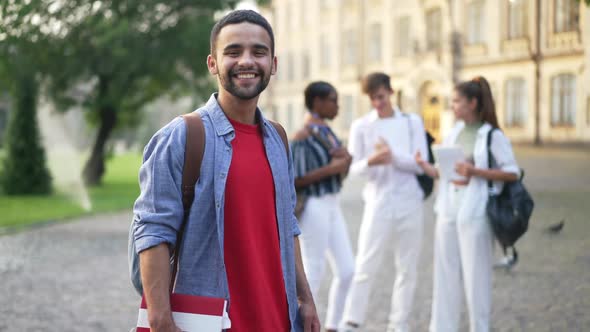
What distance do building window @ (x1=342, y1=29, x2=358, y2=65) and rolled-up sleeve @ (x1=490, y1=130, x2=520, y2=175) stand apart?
37.2 m

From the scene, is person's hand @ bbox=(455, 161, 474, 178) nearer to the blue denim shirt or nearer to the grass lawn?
the blue denim shirt

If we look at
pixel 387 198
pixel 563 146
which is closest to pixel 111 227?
pixel 387 198

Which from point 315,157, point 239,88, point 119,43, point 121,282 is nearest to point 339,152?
point 315,157

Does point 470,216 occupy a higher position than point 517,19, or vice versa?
point 517,19

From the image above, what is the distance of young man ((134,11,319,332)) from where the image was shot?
2.27 m

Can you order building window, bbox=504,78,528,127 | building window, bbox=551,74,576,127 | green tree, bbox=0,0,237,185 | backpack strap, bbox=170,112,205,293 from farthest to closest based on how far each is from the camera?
building window, bbox=504,78,528,127 → building window, bbox=551,74,576,127 → green tree, bbox=0,0,237,185 → backpack strap, bbox=170,112,205,293

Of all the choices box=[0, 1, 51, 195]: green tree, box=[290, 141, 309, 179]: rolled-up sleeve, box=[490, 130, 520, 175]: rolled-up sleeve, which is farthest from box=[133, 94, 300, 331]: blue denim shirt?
box=[0, 1, 51, 195]: green tree

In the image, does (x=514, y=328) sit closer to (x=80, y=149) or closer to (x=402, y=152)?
(x=402, y=152)

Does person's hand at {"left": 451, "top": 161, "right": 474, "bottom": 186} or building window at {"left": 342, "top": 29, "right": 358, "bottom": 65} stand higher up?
building window at {"left": 342, "top": 29, "right": 358, "bottom": 65}

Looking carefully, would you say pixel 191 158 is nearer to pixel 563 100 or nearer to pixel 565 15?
pixel 565 15

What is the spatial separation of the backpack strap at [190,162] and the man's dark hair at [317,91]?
3082 mm

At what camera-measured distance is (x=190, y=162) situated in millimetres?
2338

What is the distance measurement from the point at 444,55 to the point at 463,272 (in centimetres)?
3034

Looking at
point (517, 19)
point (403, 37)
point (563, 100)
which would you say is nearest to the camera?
point (563, 100)
